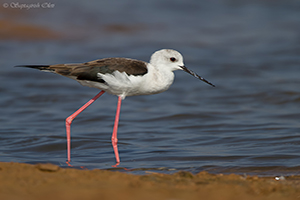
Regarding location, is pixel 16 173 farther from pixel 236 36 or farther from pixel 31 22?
pixel 31 22

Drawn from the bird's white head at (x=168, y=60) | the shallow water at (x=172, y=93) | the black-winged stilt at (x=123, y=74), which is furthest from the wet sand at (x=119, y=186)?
the bird's white head at (x=168, y=60)

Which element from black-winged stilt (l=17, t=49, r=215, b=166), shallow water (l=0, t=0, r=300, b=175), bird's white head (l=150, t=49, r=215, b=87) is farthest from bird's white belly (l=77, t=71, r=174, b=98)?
shallow water (l=0, t=0, r=300, b=175)

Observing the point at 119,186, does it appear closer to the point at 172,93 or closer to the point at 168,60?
the point at 168,60

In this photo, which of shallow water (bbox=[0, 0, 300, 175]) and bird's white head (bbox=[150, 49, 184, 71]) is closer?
bird's white head (bbox=[150, 49, 184, 71])

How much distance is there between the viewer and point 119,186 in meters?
4.12

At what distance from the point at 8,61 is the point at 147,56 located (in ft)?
14.0

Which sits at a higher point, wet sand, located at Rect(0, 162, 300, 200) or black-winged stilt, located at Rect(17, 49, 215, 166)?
black-winged stilt, located at Rect(17, 49, 215, 166)

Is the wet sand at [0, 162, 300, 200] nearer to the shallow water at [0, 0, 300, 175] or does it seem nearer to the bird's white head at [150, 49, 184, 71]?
the shallow water at [0, 0, 300, 175]

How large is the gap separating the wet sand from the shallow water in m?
1.41

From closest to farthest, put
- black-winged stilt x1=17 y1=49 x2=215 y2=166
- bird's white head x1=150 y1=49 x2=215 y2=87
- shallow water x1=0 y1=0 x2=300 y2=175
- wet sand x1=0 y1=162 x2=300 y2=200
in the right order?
wet sand x1=0 y1=162 x2=300 y2=200 → black-winged stilt x1=17 y1=49 x2=215 y2=166 → bird's white head x1=150 y1=49 x2=215 y2=87 → shallow water x1=0 y1=0 x2=300 y2=175

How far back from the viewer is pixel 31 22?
1884cm

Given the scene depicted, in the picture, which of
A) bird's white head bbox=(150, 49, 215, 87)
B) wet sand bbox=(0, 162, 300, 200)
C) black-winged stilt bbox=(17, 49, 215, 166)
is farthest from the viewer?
bird's white head bbox=(150, 49, 215, 87)

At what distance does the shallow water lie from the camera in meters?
6.84

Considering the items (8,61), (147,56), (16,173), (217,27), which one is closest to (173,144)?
(16,173)
